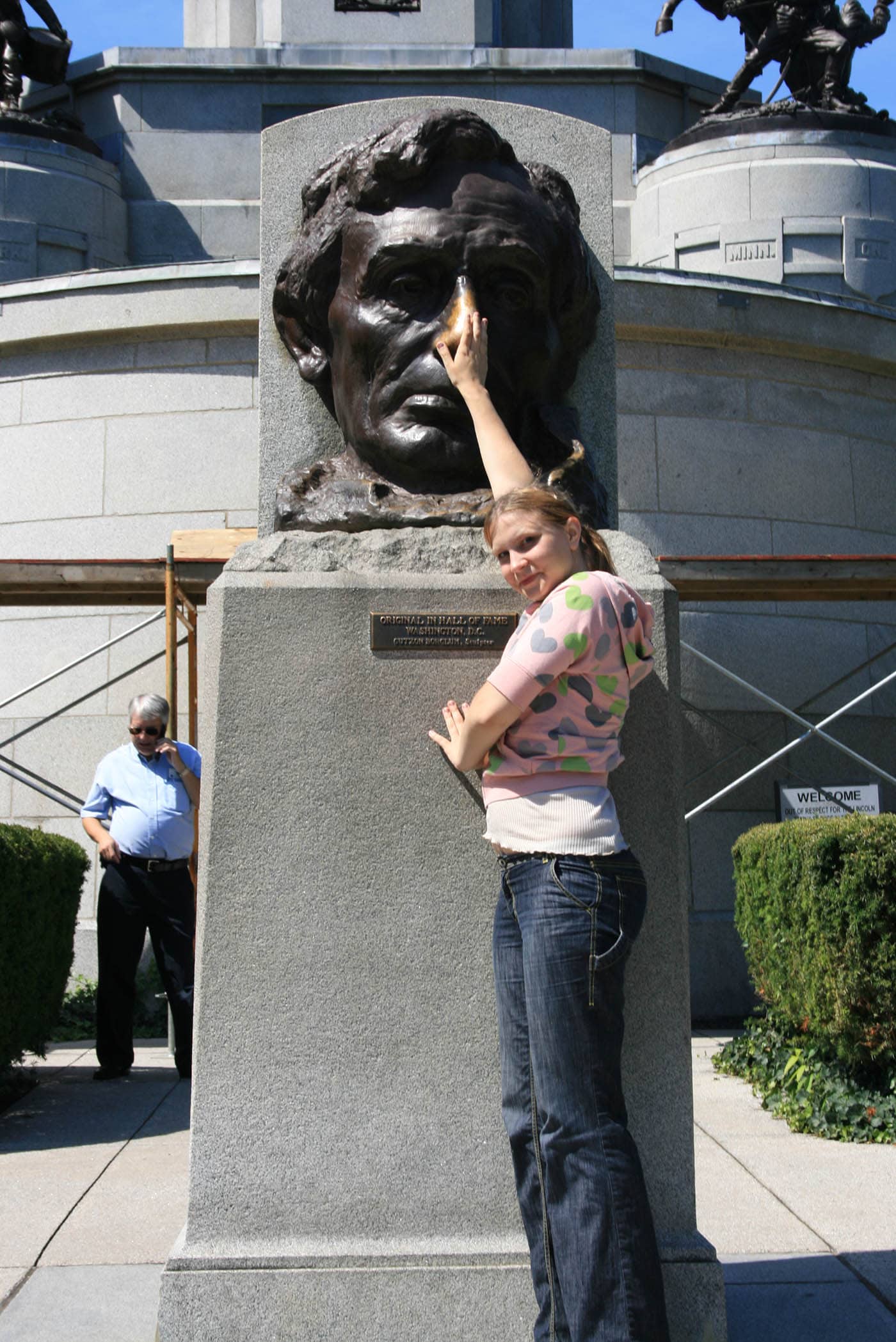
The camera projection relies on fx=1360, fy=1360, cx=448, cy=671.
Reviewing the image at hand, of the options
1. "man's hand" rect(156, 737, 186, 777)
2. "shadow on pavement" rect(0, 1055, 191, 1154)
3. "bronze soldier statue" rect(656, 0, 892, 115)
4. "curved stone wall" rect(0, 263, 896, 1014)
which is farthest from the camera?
"bronze soldier statue" rect(656, 0, 892, 115)

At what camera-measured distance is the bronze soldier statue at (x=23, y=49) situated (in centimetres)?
1516

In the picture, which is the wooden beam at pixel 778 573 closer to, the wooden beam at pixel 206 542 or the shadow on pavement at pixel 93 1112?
the wooden beam at pixel 206 542

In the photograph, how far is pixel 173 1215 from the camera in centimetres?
464

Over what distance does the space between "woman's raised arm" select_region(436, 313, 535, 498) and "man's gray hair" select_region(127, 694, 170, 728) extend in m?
3.88

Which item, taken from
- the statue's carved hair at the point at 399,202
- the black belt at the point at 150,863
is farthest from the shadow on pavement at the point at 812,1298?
the black belt at the point at 150,863

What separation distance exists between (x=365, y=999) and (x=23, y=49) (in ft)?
49.5

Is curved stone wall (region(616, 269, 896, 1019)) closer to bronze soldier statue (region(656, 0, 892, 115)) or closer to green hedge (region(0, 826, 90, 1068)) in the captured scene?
green hedge (region(0, 826, 90, 1068))

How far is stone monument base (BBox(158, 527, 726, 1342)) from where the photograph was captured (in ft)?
10.5

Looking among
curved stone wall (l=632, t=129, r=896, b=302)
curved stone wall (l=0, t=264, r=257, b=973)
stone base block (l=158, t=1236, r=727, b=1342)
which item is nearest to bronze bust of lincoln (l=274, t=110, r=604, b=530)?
stone base block (l=158, t=1236, r=727, b=1342)

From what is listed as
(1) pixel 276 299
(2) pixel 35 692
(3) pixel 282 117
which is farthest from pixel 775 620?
(3) pixel 282 117

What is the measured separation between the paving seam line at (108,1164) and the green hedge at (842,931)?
3.03 meters

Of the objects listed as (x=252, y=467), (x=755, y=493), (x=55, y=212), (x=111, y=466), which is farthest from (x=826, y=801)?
(x=55, y=212)

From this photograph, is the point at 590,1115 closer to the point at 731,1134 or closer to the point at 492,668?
the point at 492,668

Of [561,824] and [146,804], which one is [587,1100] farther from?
[146,804]
